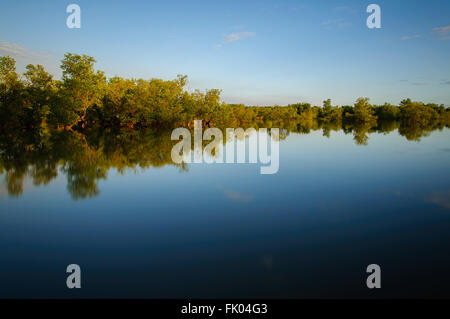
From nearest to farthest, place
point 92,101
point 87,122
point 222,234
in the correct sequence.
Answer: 1. point 222,234
2. point 92,101
3. point 87,122

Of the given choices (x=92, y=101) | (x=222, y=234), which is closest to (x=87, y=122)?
(x=92, y=101)

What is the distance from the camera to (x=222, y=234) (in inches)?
212

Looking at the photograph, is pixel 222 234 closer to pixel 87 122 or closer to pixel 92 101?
pixel 92 101

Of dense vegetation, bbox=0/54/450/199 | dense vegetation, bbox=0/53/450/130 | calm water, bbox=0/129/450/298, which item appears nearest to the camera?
calm water, bbox=0/129/450/298

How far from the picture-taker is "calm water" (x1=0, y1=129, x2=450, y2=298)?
3.77 m

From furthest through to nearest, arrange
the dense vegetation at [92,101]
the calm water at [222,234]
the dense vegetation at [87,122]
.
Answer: the dense vegetation at [92,101] < the dense vegetation at [87,122] < the calm water at [222,234]

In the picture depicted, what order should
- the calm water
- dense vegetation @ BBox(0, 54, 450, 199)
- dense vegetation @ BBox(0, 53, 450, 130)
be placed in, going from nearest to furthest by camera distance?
the calm water
dense vegetation @ BBox(0, 54, 450, 199)
dense vegetation @ BBox(0, 53, 450, 130)

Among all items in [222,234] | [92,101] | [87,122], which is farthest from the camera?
[87,122]

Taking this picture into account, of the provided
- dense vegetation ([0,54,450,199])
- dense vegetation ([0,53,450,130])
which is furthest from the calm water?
Answer: dense vegetation ([0,53,450,130])

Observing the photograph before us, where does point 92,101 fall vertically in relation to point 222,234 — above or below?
above

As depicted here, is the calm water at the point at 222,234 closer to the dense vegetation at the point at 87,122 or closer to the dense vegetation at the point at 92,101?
the dense vegetation at the point at 87,122

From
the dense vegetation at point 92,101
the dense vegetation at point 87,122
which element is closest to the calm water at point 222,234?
the dense vegetation at point 87,122

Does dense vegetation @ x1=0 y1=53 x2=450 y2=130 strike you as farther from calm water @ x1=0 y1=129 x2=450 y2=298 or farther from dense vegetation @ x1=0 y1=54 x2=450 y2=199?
calm water @ x1=0 y1=129 x2=450 y2=298

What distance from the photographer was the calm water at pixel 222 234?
12.4 feet
